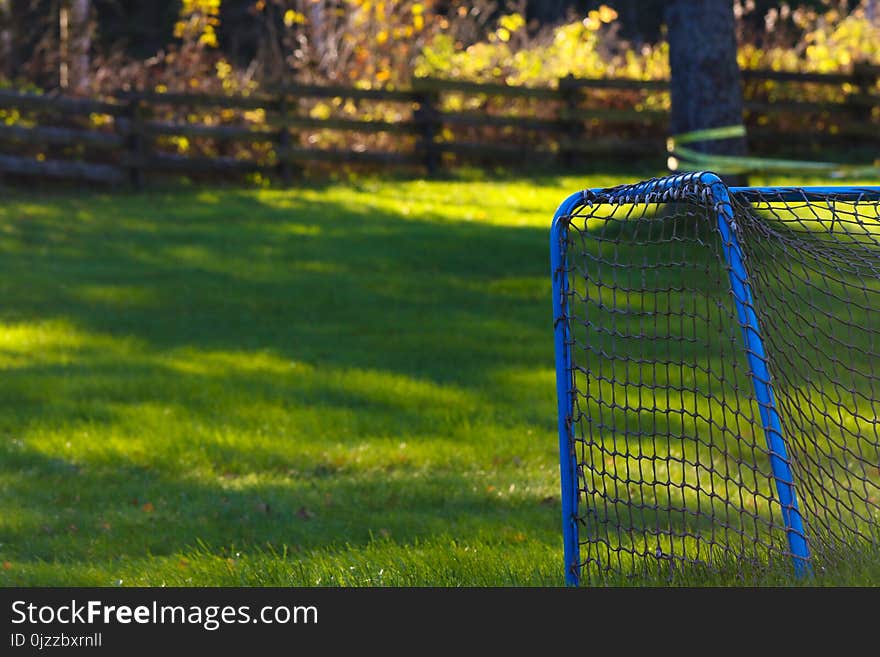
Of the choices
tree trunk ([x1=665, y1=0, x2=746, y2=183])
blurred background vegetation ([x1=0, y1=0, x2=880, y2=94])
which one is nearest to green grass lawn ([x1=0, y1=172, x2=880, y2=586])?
tree trunk ([x1=665, y1=0, x2=746, y2=183])

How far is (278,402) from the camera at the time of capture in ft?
24.3

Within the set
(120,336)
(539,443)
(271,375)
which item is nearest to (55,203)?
(120,336)

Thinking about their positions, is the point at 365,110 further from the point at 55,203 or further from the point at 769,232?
the point at 769,232

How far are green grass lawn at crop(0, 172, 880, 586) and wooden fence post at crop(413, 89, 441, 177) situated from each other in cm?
415

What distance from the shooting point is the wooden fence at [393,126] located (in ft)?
52.7

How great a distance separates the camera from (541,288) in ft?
34.6

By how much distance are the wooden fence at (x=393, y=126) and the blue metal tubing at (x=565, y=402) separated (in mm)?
12754

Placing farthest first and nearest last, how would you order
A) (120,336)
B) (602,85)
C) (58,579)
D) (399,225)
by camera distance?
(602,85)
(399,225)
(120,336)
(58,579)

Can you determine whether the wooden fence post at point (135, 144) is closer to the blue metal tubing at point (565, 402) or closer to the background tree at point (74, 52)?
the background tree at point (74, 52)

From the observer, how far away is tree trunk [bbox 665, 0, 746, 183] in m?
12.2

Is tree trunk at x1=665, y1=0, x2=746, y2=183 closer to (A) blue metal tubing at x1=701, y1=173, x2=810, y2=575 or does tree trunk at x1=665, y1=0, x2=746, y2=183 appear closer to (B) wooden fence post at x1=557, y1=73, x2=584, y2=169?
(B) wooden fence post at x1=557, y1=73, x2=584, y2=169

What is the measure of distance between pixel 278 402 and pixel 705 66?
6645 millimetres
